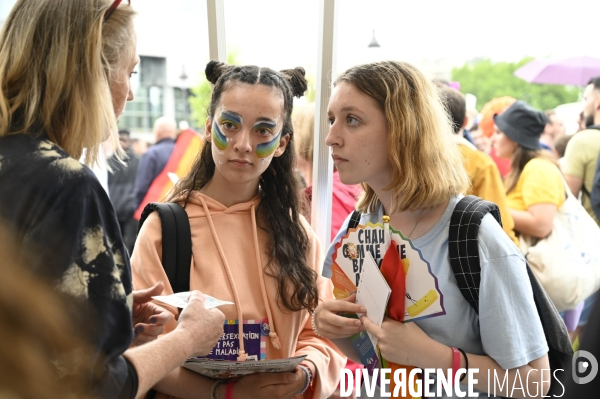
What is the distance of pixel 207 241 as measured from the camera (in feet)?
6.65

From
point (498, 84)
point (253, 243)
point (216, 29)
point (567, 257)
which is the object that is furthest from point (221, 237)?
point (498, 84)

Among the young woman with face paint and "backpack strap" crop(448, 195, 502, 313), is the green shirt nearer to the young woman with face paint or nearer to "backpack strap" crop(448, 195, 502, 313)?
the young woman with face paint

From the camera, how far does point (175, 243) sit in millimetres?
1955

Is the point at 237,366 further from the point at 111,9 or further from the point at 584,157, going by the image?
the point at 584,157

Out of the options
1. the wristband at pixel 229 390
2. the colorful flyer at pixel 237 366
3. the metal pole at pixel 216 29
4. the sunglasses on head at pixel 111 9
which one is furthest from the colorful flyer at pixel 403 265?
the metal pole at pixel 216 29

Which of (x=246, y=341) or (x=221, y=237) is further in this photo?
(x=221, y=237)

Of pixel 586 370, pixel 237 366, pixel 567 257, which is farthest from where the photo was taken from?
pixel 567 257

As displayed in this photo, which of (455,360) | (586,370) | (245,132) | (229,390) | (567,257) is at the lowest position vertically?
(567,257)

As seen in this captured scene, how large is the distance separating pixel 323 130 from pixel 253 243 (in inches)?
37.8

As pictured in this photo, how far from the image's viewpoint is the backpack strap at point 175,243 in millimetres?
1929

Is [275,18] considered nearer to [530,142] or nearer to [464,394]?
[530,142]

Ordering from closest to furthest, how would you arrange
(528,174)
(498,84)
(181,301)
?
(181,301) < (528,174) < (498,84)

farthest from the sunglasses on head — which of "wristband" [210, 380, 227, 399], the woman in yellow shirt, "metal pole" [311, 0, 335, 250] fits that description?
the woman in yellow shirt

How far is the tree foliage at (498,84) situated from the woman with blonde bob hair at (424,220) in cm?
2471
